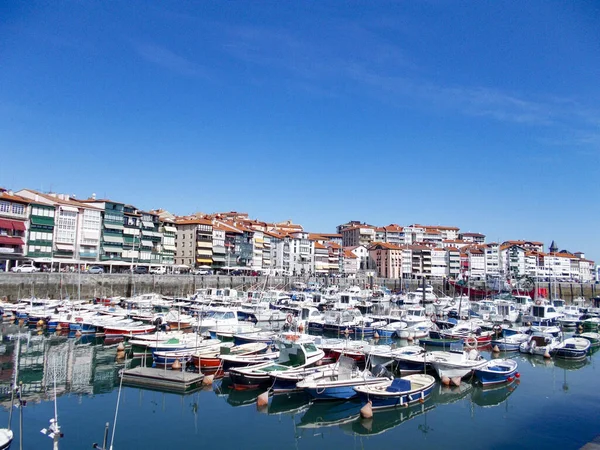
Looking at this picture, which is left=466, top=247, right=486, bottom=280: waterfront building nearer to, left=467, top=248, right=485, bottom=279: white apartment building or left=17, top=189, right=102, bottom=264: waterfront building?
left=467, top=248, right=485, bottom=279: white apartment building

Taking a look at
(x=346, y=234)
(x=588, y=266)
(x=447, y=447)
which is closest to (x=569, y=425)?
(x=447, y=447)

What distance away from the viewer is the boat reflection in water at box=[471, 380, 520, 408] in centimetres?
2309

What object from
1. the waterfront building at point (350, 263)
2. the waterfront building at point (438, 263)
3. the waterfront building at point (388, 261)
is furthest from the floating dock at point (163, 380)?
the waterfront building at point (438, 263)

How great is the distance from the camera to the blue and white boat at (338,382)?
69.4 feet

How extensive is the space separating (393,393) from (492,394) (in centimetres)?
677

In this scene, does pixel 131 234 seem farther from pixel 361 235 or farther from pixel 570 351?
pixel 361 235

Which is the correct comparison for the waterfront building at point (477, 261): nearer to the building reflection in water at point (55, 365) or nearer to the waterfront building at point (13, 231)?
the waterfront building at point (13, 231)

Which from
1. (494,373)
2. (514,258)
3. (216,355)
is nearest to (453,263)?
(514,258)

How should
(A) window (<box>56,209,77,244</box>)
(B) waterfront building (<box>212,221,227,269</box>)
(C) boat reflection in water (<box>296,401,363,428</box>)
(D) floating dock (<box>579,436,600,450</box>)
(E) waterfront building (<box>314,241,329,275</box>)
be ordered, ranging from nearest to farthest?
(D) floating dock (<box>579,436,600,450</box>) < (C) boat reflection in water (<box>296,401,363,428</box>) < (A) window (<box>56,209,77,244</box>) < (B) waterfront building (<box>212,221,227,269</box>) < (E) waterfront building (<box>314,241,329,275</box>)

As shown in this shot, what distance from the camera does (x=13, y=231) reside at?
64.6 metres

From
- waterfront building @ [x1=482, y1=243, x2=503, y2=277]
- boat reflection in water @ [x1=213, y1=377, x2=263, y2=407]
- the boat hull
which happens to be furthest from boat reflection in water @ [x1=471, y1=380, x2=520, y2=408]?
waterfront building @ [x1=482, y1=243, x2=503, y2=277]

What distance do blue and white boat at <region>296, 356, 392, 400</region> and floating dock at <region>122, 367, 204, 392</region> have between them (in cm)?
531

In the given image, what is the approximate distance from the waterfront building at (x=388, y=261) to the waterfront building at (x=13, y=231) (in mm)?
85904

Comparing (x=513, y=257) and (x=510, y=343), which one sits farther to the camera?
(x=513, y=257)
